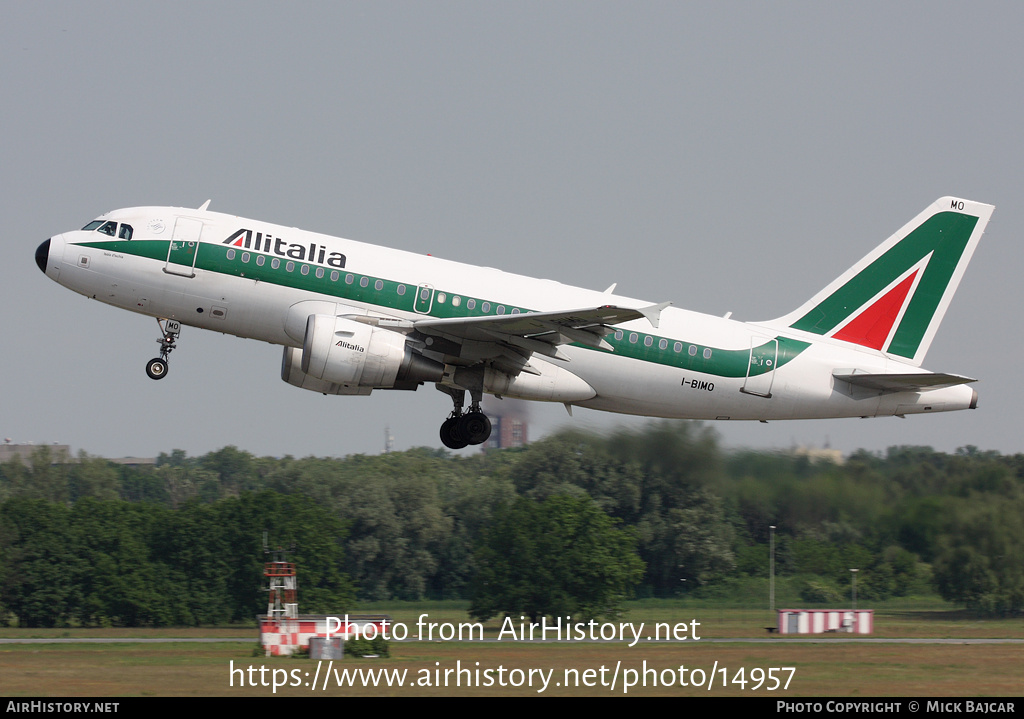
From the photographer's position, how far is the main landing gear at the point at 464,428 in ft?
104

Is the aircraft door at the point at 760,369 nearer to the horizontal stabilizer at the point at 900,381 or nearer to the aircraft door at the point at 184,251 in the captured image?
the horizontal stabilizer at the point at 900,381

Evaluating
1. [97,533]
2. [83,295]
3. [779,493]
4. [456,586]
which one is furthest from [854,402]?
[97,533]

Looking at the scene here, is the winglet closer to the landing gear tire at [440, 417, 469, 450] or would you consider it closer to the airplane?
the airplane

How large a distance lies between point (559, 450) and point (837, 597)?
19.5 m

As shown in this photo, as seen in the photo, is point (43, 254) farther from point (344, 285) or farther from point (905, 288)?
point (905, 288)

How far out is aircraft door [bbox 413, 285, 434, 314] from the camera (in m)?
30.0

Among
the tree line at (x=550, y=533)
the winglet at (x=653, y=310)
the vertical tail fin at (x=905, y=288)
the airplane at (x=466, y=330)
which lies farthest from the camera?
the tree line at (x=550, y=533)

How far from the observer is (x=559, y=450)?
68188 millimetres

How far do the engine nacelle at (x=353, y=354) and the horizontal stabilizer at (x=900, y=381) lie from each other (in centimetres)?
1198

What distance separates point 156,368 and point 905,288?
20748 mm

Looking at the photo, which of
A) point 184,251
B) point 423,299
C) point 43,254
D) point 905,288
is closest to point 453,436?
point 423,299

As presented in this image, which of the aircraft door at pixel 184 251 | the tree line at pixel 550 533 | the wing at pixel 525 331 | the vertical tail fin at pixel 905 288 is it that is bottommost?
the tree line at pixel 550 533

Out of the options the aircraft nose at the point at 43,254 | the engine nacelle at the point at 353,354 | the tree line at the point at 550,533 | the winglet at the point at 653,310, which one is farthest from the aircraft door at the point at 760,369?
the aircraft nose at the point at 43,254

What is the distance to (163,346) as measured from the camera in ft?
103
